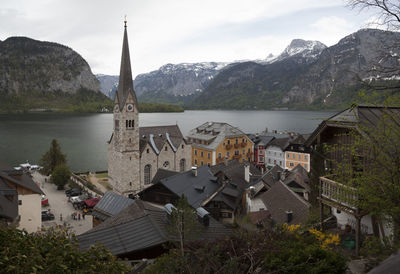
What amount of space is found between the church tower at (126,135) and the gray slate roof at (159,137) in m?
1.86

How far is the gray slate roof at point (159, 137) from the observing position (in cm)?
4668

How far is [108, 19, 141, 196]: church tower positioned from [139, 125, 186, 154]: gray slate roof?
6.12 feet

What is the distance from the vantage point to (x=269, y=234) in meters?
9.07

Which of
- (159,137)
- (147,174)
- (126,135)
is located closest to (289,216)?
(126,135)

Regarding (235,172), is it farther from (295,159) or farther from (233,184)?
(295,159)

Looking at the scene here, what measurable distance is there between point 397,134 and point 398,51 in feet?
7.25

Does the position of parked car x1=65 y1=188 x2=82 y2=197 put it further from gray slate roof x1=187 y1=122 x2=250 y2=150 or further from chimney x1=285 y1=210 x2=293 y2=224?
chimney x1=285 y1=210 x2=293 y2=224

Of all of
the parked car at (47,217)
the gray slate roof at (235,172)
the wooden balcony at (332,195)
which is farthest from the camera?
the gray slate roof at (235,172)

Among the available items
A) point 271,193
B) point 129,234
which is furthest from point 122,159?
point 129,234

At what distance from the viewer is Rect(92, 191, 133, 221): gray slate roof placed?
2370cm

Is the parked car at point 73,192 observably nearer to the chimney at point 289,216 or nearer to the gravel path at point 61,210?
the gravel path at point 61,210

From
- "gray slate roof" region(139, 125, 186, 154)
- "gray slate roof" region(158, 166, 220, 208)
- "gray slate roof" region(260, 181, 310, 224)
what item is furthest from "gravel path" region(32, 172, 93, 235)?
"gray slate roof" region(260, 181, 310, 224)

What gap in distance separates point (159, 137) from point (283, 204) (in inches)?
1073

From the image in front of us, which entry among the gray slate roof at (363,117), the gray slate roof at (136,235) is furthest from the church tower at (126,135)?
the gray slate roof at (363,117)
